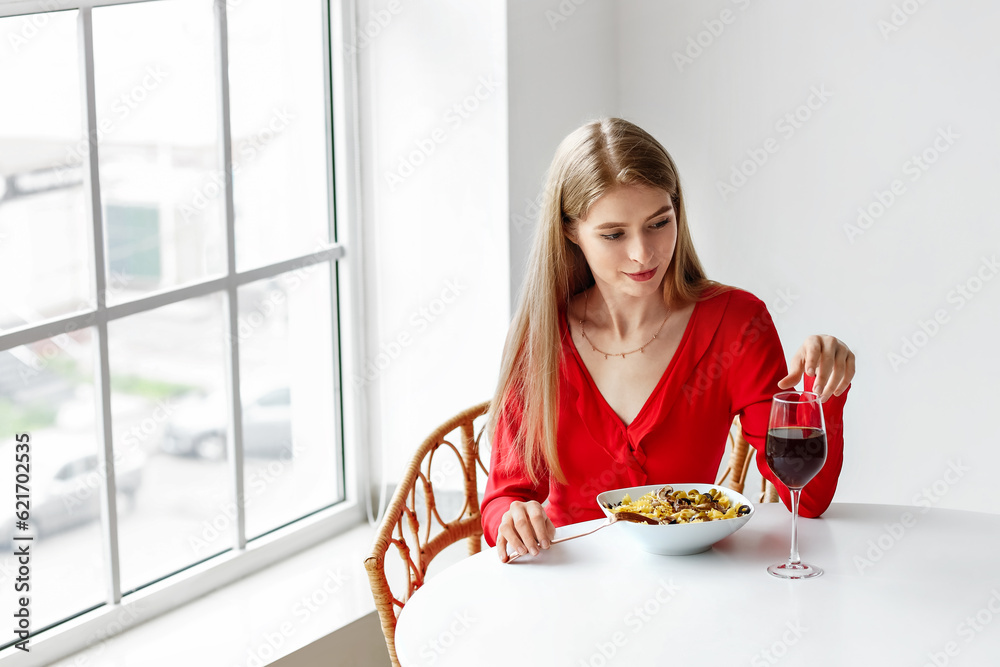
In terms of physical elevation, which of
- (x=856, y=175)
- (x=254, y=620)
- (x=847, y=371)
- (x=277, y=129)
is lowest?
(x=254, y=620)

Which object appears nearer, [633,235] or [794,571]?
[794,571]

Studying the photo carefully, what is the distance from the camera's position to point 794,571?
122 cm

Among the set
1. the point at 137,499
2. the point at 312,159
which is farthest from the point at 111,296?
the point at 312,159

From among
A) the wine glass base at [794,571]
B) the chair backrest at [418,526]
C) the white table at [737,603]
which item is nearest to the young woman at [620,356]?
the chair backrest at [418,526]

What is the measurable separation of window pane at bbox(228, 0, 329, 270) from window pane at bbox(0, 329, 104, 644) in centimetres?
47

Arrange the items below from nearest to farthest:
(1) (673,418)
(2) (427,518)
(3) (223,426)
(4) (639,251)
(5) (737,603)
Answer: (5) (737,603) < (4) (639,251) < (1) (673,418) < (2) (427,518) < (3) (223,426)

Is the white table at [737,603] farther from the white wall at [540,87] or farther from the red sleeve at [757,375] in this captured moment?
the white wall at [540,87]

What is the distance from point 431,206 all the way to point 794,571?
1.29m

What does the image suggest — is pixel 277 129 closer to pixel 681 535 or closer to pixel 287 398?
pixel 287 398

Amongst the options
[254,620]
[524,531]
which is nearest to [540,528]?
[524,531]

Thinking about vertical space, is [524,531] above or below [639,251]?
below

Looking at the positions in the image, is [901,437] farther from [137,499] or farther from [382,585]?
[137,499]

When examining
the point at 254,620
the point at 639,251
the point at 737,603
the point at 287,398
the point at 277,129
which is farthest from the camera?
the point at 287,398

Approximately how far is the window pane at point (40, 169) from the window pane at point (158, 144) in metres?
0.06
